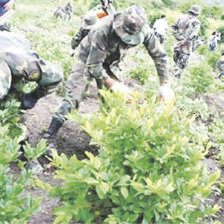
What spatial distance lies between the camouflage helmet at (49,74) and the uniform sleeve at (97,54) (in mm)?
509

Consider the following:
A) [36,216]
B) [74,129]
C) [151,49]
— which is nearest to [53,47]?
[74,129]

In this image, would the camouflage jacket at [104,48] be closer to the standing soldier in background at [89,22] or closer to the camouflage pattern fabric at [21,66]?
the camouflage pattern fabric at [21,66]

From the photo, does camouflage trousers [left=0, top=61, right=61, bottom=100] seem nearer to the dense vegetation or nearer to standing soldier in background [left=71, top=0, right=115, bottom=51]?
the dense vegetation

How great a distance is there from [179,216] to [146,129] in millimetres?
547

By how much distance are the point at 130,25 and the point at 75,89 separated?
2.69 ft

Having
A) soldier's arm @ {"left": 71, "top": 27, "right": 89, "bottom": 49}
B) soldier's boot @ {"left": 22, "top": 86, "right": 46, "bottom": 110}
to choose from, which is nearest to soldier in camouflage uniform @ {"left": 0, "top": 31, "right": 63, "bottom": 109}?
soldier's boot @ {"left": 22, "top": 86, "right": 46, "bottom": 110}

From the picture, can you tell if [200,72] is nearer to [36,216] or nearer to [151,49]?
[151,49]

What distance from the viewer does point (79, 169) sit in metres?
2.60

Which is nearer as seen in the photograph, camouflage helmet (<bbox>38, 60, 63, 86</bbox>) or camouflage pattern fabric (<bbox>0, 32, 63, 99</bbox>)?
camouflage pattern fabric (<bbox>0, 32, 63, 99</bbox>)

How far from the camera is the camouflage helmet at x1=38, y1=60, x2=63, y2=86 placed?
312 centimetres

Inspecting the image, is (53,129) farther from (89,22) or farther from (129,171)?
(89,22)

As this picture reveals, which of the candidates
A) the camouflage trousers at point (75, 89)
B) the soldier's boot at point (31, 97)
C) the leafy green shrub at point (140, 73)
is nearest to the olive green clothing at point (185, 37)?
the leafy green shrub at point (140, 73)

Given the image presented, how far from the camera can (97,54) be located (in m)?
3.69

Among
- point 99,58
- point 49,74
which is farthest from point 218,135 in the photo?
point 49,74
